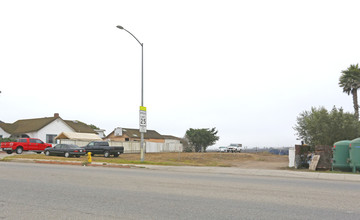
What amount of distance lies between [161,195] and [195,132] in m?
66.5

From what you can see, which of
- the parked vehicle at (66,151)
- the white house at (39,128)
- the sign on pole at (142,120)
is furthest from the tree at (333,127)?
the white house at (39,128)

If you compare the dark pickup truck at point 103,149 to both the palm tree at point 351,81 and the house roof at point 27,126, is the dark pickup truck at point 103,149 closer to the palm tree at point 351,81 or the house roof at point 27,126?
the house roof at point 27,126

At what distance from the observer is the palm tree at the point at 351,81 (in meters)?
43.9

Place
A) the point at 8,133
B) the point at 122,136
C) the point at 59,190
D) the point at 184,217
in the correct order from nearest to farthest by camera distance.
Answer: the point at 184,217, the point at 59,190, the point at 8,133, the point at 122,136

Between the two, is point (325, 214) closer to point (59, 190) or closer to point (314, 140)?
point (59, 190)

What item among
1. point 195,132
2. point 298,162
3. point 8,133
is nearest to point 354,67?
point 298,162

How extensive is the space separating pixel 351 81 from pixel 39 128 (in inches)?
1768

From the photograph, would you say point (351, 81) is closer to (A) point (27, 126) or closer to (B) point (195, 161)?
(B) point (195, 161)

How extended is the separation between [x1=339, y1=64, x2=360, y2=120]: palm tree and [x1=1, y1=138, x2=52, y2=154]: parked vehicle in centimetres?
4007

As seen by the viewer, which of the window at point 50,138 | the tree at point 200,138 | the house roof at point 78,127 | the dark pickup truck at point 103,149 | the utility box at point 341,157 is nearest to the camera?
the utility box at point 341,157

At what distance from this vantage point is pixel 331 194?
913 cm

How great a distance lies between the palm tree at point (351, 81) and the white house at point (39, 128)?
137 ft

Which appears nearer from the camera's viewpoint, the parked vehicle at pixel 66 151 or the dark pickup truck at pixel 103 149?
the parked vehicle at pixel 66 151

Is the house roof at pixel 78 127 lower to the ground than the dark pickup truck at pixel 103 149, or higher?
higher
